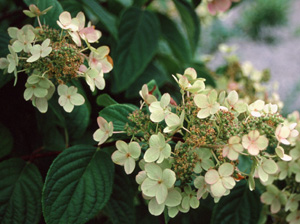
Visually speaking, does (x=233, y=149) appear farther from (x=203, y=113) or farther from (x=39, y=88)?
(x=39, y=88)

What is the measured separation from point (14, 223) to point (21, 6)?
1.83 feet

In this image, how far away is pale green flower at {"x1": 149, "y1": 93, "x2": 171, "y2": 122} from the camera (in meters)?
0.60

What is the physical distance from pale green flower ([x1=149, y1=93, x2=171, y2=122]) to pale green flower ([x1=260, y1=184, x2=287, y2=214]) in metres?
0.32

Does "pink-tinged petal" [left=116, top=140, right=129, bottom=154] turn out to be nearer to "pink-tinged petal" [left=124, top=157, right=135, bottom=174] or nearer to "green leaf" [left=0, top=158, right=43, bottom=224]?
"pink-tinged petal" [left=124, top=157, right=135, bottom=174]

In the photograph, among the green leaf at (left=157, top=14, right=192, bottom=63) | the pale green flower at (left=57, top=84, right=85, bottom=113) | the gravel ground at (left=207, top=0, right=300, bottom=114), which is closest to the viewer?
the pale green flower at (left=57, top=84, right=85, bottom=113)

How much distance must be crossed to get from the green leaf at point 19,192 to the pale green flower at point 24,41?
284 millimetres

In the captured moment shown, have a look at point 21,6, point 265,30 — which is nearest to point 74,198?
point 21,6

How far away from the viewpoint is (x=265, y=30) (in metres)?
4.75

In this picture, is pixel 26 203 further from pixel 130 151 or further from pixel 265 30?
pixel 265 30

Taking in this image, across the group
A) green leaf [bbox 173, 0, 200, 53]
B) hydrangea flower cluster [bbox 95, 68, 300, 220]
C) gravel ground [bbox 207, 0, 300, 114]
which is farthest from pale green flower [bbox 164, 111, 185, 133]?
gravel ground [bbox 207, 0, 300, 114]

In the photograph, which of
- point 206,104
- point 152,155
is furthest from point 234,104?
point 152,155

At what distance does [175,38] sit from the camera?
47.6 inches

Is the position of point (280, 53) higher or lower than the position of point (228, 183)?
lower

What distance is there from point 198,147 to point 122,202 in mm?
286
